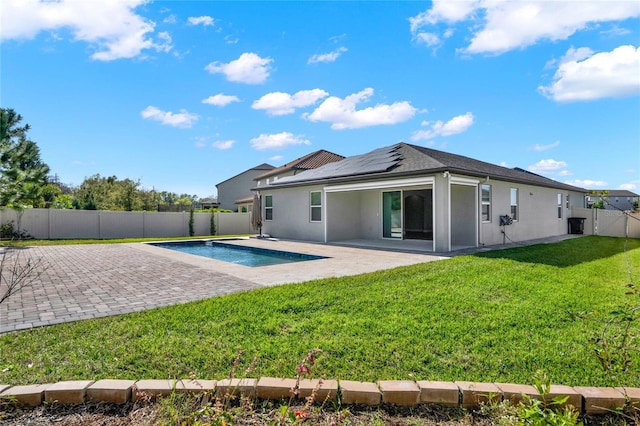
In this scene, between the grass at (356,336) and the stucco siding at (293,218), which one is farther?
the stucco siding at (293,218)

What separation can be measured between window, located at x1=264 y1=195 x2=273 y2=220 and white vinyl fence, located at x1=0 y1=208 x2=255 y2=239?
5926mm

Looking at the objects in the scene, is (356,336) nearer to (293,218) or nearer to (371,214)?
(371,214)

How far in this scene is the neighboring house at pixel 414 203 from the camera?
12.7 metres

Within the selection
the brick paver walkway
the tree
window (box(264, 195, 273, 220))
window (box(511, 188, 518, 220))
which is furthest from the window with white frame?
the tree

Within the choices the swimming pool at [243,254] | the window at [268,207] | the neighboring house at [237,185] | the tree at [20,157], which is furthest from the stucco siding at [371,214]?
the neighboring house at [237,185]

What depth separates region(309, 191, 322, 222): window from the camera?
664 inches

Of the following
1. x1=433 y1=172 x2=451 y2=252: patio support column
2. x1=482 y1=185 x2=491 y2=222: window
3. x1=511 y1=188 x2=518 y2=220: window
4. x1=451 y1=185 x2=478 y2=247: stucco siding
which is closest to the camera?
x1=433 y1=172 x2=451 y2=252: patio support column

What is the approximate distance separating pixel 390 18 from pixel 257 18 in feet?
15.6

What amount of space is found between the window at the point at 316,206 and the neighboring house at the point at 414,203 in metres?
0.05

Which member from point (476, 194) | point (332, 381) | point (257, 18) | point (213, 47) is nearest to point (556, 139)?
point (476, 194)

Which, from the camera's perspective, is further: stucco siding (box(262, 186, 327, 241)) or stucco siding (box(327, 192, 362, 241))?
stucco siding (box(262, 186, 327, 241))

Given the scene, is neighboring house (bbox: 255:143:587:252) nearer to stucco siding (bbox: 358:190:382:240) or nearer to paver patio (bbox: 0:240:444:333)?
stucco siding (bbox: 358:190:382:240)

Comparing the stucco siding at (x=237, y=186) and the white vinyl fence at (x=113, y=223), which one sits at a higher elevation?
the stucco siding at (x=237, y=186)

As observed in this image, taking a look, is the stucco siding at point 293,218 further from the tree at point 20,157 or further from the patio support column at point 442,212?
the tree at point 20,157
